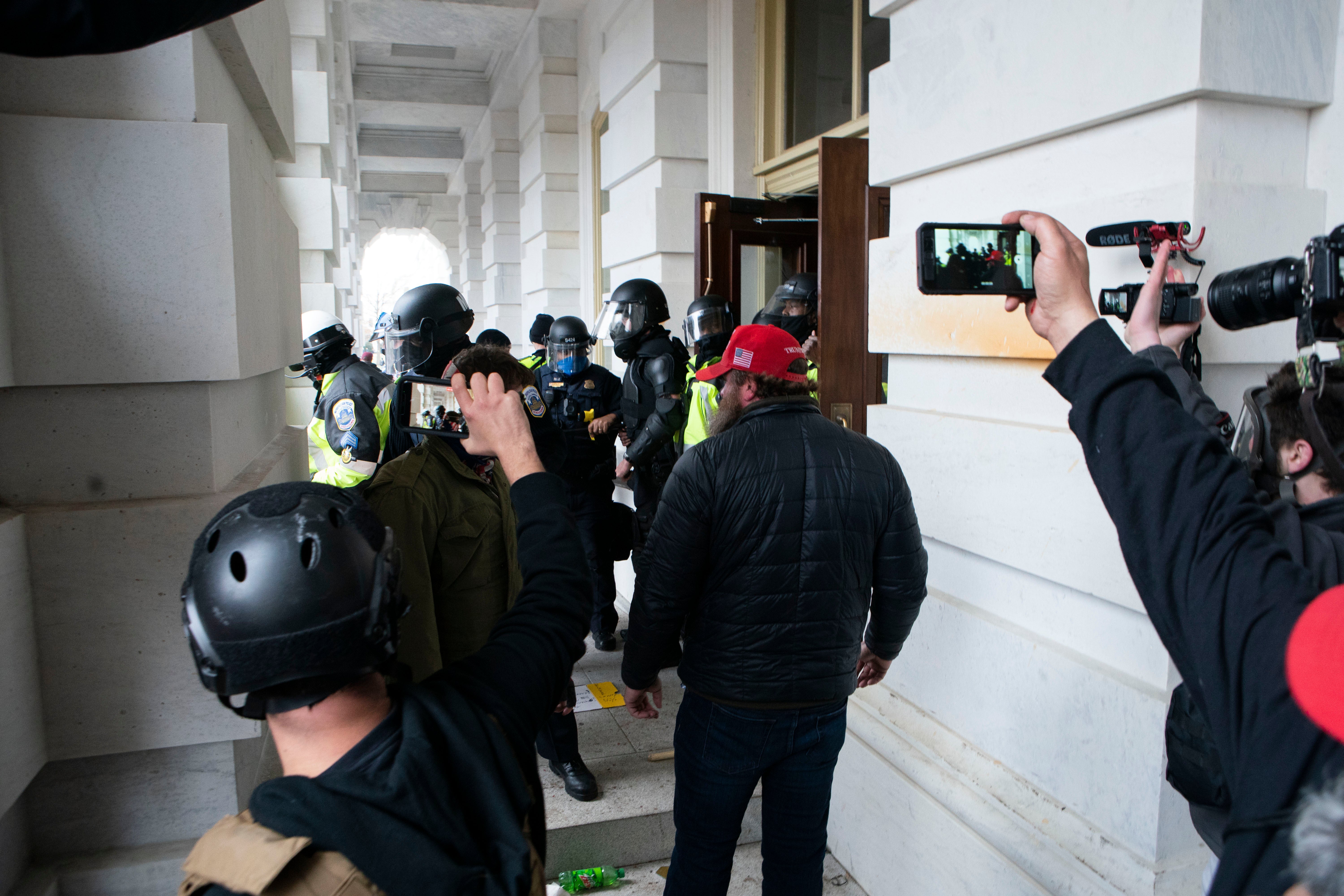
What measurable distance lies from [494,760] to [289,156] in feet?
8.96

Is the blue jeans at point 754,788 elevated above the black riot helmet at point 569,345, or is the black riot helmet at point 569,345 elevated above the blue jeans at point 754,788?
the black riot helmet at point 569,345

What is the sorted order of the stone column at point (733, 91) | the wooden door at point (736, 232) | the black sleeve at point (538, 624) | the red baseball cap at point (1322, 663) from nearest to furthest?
the red baseball cap at point (1322, 663), the black sleeve at point (538, 624), the wooden door at point (736, 232), the stone column at point (733, 91)

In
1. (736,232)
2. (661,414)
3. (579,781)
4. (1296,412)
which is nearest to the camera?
(1296,412)

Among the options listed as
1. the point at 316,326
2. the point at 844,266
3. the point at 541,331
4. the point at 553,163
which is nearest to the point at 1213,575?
the point at 844,266

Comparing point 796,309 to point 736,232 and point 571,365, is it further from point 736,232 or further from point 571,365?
point 571,365

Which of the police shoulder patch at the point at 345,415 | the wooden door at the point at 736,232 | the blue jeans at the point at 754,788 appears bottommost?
the blue jeans at the point at 754,788

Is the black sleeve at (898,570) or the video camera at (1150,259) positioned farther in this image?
the black sleeve at (898,570)

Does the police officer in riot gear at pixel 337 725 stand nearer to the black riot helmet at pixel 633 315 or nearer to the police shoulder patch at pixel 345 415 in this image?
the police shoulder patch at pixel 345 415

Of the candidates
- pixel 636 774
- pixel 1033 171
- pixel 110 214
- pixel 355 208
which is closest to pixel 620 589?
pixel 636 774

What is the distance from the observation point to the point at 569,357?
5141 mm

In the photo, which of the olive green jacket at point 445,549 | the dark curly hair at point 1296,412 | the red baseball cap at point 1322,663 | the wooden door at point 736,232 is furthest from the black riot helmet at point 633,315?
the red baseball cap at point 1322,663

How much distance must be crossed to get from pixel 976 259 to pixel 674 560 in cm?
119

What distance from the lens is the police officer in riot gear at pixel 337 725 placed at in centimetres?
90

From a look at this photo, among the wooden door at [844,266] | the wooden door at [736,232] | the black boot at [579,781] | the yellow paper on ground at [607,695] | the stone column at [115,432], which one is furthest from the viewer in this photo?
the wooden door at [736,232]
